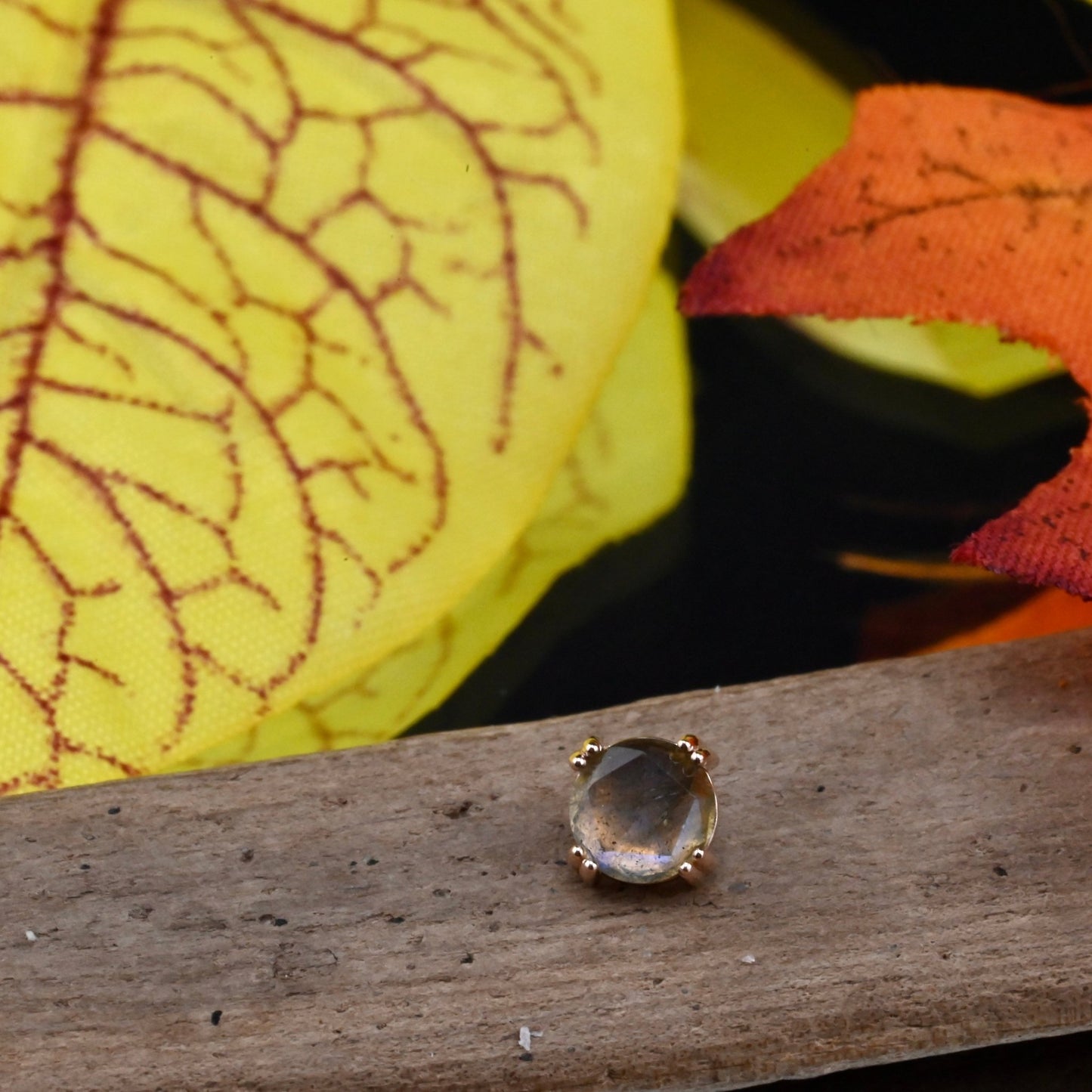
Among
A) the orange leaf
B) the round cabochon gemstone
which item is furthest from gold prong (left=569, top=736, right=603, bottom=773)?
the orange leaf

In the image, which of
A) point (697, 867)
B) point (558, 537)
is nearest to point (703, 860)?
point (697, 867)

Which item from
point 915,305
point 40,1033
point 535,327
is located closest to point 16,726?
point 40,1033

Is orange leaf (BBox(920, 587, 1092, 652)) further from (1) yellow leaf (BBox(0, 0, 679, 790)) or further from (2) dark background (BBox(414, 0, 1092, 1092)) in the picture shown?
(1) yellow leaf (BBox(0, 0, 679, 790))

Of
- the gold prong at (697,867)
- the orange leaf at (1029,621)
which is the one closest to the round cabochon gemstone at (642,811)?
the gold prong at (697,867)

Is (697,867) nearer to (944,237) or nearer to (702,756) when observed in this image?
(702,756)

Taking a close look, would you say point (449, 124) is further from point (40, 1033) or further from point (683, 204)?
point (40, 1033)

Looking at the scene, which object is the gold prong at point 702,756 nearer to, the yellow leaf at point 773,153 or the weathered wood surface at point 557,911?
the weathered wood surface at point 557,911
